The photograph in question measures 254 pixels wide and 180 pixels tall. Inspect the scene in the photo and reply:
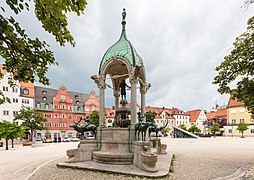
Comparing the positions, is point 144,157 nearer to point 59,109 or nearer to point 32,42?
point 32,42

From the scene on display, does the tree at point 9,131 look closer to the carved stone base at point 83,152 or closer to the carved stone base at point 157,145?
the carved stone base at point 83,152

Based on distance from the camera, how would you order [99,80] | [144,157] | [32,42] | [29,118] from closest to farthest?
[32,42]
[144,157]
[99,80]
[29,118]

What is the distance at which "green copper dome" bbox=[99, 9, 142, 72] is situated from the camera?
33.3 feet

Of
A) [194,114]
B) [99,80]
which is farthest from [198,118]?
[99,80]

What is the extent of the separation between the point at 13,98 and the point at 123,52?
1562 inches

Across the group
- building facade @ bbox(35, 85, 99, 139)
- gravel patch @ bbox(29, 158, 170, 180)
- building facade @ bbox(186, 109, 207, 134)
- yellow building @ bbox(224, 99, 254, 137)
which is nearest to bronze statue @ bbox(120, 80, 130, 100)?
gravel patch @ bbox(29, 158, 170, 180)

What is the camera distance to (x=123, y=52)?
1040cm

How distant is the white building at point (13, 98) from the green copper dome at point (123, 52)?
107 feet

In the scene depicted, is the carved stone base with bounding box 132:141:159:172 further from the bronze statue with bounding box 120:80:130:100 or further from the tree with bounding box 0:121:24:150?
the tree with bounding box 0:121:24:150

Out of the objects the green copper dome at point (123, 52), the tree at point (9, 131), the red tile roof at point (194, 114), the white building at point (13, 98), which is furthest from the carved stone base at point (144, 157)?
the red tile roof at point (194, 114)

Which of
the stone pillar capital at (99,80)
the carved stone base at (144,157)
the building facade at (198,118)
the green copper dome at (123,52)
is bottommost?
the building facade at (198,118)

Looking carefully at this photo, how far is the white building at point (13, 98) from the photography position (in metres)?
38.0

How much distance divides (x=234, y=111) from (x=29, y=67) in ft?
213

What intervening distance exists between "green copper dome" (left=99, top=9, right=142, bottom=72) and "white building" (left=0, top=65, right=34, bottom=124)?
32.6 m
